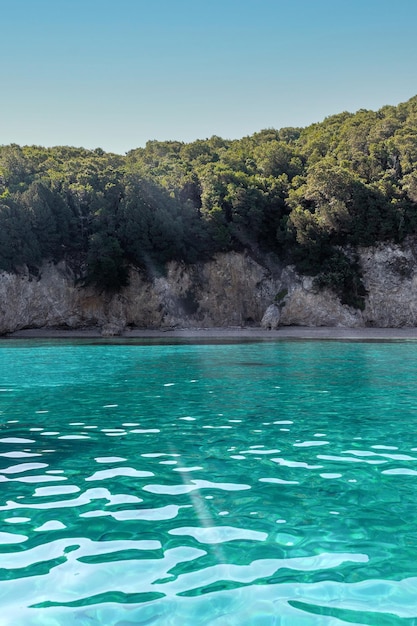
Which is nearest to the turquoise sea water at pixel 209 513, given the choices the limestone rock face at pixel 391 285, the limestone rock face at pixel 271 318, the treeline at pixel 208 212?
the limestone rock face at pixel 271 318

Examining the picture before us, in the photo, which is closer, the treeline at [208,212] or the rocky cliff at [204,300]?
the rocky cliff at [204,300]

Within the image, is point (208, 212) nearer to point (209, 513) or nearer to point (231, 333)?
point (231, 333)

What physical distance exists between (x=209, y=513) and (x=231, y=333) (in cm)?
4443

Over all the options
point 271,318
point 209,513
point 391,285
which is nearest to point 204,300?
point 271,318

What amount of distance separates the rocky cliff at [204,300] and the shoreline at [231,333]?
1043mm

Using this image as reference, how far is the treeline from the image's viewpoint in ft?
177

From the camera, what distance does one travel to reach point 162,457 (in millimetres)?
8281

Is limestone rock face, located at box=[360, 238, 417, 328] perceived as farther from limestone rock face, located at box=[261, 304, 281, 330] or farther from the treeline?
limestone rock face, located at box=[261, 304, 281, 330]

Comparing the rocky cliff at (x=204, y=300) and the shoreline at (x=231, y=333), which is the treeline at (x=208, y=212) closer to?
the rocky cliff at (x=204, y=300)

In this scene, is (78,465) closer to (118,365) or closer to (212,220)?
(118,365)

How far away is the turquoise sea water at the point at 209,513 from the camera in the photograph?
398cm

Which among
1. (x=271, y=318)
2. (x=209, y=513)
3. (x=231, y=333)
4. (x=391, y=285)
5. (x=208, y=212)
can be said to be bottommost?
(x=231, y=333)

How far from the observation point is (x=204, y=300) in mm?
57781

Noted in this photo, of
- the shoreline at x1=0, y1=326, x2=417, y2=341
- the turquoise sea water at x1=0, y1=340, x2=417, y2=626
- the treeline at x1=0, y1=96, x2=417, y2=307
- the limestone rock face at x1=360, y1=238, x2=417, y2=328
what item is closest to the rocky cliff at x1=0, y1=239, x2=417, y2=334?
the limestone rock face at x1=360, y1=238, x2=417, y2=328
